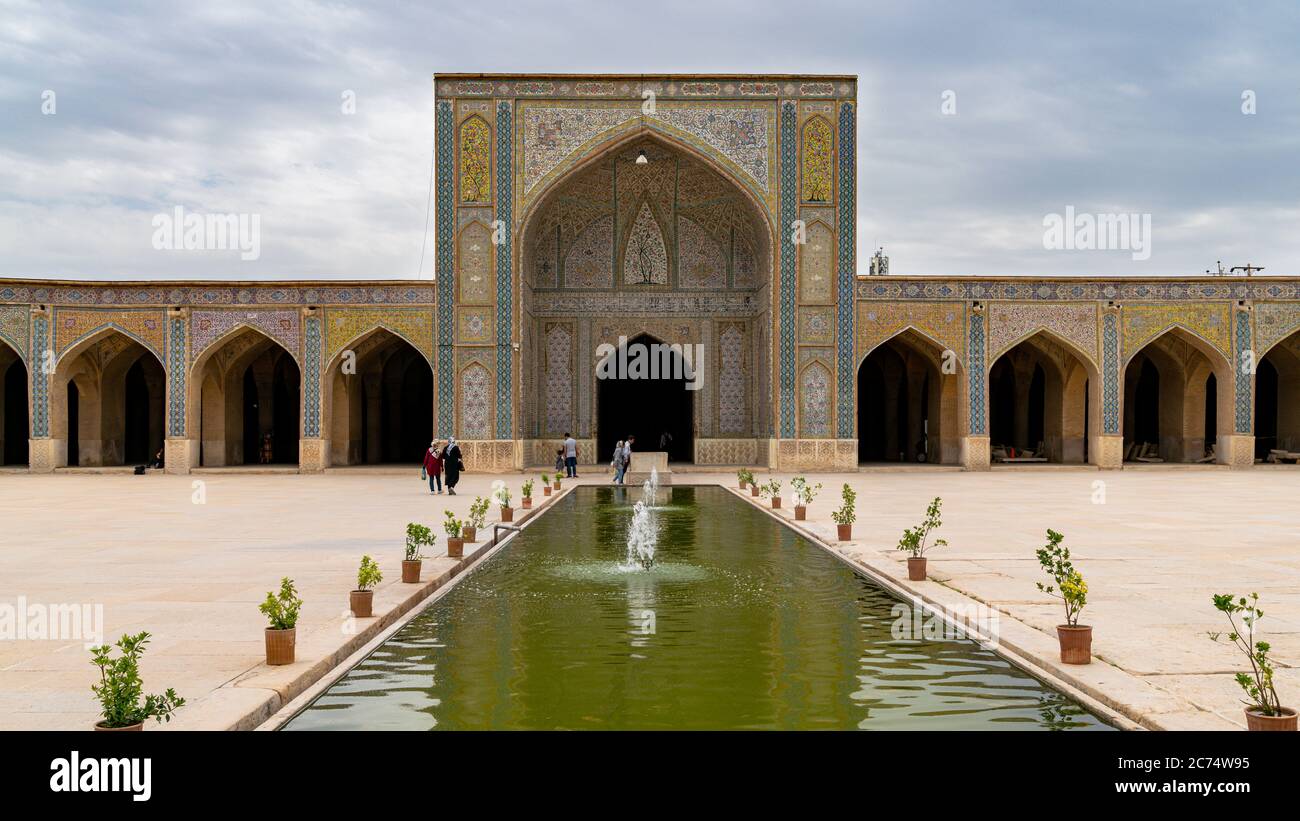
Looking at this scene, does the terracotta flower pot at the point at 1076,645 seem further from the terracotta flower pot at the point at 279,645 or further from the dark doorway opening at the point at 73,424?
the dark doorway opening at the point at 73,424

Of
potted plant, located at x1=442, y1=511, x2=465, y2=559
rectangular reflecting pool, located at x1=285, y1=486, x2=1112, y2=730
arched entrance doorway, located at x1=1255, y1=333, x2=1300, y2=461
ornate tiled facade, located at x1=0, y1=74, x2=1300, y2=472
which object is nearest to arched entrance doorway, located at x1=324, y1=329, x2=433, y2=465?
ornate tiled facade, located at x1=0, y1=74, x2=1300, y2=472

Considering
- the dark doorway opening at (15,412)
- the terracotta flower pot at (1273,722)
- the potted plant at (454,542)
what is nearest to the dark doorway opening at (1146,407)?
the potted plant at (454,542)

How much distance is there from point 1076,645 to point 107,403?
73.4 ft

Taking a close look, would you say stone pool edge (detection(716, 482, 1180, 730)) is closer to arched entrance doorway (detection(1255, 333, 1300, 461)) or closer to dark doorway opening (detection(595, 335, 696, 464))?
dark doorway opening (detection(595, 335, 696, 464))

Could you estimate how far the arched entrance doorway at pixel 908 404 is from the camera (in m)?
22.3

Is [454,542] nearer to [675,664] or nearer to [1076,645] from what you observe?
[675,664]

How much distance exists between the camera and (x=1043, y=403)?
25.3 meters

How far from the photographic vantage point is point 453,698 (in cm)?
394

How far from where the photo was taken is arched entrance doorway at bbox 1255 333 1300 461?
22969 millimetres

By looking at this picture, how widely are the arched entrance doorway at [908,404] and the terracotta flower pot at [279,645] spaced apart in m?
18.0
